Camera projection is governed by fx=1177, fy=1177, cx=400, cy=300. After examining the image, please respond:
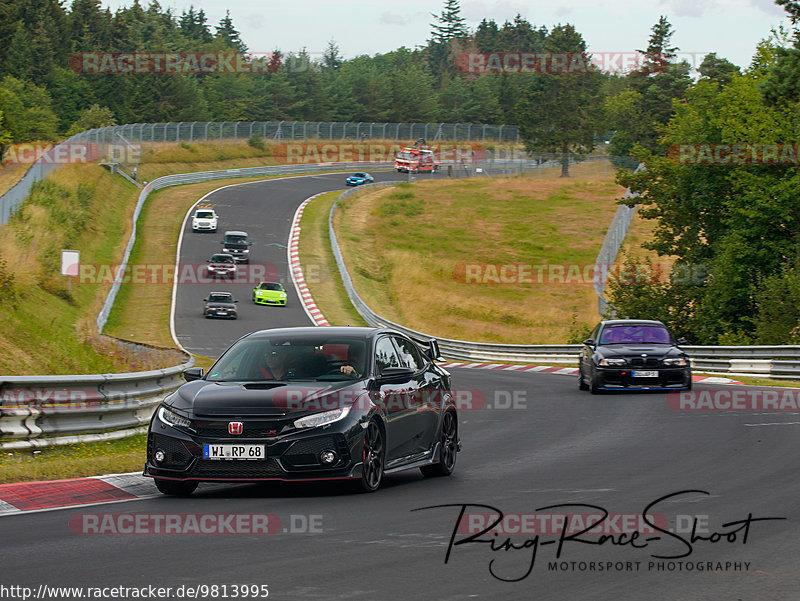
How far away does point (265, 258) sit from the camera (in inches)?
2488

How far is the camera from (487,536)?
7953 millimetres

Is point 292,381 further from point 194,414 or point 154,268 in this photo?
point 154,268

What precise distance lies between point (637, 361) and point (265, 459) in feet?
48.0

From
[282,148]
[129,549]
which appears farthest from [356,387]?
[282,148]

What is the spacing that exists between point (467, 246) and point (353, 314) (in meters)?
26.3

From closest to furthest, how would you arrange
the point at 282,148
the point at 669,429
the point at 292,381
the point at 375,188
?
the point at 292,381, the point at 669,429, the point at 375,188, the point at 282,148

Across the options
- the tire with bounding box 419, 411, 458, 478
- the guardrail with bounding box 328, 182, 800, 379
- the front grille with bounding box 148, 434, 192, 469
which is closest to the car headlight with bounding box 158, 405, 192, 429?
the front grille with bounding box 148, 434, 192, 469

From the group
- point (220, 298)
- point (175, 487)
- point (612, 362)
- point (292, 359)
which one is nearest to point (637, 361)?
point (612, 362)

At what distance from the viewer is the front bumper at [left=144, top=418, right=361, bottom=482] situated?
9688 mm

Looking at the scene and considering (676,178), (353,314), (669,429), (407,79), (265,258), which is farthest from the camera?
(407,79)

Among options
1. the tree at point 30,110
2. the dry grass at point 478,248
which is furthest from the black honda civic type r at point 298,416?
the tree at point 30,110

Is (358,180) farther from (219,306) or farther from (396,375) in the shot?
(396,375)

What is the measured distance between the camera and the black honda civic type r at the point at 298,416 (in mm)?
9711

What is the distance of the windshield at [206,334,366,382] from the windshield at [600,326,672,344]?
1382cm
